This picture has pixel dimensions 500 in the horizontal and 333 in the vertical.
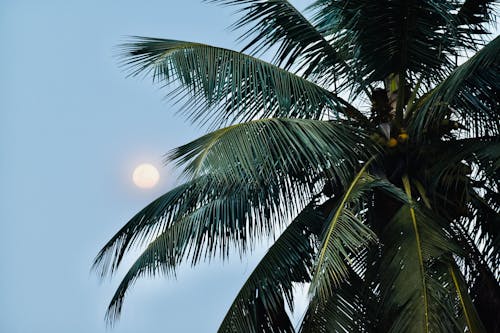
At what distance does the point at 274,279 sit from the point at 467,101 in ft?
7.18

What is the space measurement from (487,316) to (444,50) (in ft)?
7.68

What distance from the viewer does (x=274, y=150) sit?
6914 millimetres

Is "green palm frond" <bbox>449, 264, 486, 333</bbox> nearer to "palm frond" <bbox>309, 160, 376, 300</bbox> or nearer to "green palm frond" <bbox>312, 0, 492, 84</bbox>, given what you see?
"palm frond" <bbox>309, 160, 376, 300</bbox>

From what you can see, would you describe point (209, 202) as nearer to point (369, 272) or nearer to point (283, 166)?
point (283, 166)

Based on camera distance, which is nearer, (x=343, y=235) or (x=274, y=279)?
(x=343, y=235)

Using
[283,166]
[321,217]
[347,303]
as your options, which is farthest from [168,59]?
[347,303]

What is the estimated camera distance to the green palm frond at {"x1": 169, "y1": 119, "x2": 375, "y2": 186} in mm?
6477

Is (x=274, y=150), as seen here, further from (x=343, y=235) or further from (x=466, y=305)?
(x=466, y=305)

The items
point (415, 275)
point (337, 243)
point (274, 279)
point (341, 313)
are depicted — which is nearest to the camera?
point (337, 243)

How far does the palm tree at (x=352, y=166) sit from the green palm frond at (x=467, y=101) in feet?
0.04

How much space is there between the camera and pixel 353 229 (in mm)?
6430

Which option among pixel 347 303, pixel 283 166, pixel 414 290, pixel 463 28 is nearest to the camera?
pixel 414 290

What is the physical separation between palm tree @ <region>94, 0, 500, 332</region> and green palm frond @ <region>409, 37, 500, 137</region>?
1 centimetres

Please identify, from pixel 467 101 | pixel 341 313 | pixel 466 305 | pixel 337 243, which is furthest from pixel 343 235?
pixel 467 101
